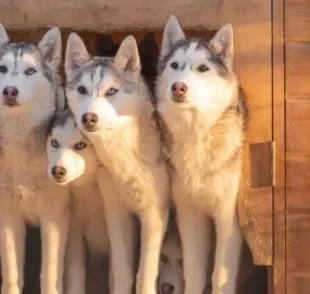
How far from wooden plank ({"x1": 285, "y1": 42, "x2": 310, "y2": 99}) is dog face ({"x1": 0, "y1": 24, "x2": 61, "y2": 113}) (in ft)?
2.43

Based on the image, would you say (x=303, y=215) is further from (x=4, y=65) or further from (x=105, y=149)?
(x=4, y=65)

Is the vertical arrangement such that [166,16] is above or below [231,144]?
above

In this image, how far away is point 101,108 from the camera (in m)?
2.28

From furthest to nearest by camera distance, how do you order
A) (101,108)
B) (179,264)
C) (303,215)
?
1. (179,264)
2. (303,215)
3. (101,108)

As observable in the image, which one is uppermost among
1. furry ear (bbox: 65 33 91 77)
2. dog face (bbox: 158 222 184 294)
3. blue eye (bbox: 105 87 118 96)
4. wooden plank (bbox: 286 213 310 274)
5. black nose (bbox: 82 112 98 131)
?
furry ear (bbox: 65 33 91 77)

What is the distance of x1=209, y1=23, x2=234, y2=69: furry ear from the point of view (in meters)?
2.34

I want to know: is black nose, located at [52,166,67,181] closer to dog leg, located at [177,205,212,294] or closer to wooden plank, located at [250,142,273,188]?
dog leg, located at [177,205,212,294]

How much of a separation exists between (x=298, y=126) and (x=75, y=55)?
0.74 m

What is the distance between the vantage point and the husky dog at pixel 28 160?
2.40m

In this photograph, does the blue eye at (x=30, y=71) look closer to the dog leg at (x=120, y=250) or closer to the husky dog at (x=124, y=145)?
the husky dog at (x=124, y=145)

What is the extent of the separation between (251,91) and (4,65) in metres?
0.78

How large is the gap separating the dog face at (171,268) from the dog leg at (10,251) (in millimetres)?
504

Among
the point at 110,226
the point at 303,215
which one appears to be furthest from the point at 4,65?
the point at 303,215

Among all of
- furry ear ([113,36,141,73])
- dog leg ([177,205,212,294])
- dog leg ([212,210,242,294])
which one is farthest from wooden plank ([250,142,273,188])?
furry ear ([113,36,141,73])
